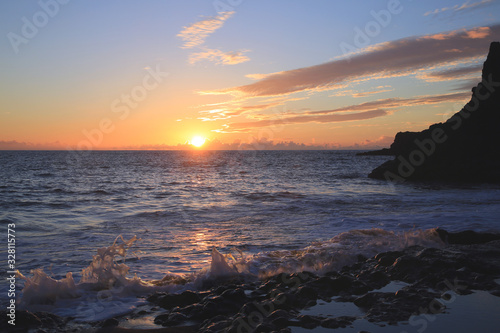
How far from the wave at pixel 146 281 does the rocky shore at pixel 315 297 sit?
0.29 meters

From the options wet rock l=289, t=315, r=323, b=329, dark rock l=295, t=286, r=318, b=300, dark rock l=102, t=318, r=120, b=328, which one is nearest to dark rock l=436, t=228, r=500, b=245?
dark rock l=295, t=286, r=318, b=300

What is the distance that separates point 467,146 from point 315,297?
29.7 metres

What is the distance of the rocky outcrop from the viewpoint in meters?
28.7

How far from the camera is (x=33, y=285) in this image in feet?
19.3

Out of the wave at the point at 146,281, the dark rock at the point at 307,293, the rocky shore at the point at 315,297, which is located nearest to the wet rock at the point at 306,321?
the rocky shore at the point at 315,297

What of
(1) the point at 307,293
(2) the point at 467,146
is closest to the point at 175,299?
(1) the point at 307,293

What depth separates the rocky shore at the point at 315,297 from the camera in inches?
188

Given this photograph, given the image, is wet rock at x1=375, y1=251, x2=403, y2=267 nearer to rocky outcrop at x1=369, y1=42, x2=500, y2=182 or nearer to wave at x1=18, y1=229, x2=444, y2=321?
wave at x1=18, y1=229, x2=444, y2=321

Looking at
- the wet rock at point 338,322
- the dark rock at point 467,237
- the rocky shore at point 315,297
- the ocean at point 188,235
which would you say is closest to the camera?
the wet rock at point 338,322

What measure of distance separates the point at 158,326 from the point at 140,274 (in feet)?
9.00

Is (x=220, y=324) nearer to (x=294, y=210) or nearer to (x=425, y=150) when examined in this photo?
(x=294, y=210)

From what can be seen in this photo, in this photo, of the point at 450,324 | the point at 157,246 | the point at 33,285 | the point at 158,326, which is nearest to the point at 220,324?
the point at 158,326

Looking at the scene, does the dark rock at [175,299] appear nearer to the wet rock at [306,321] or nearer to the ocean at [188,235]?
the ocean at [188,235]

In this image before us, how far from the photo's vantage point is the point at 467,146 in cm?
2978
